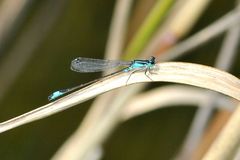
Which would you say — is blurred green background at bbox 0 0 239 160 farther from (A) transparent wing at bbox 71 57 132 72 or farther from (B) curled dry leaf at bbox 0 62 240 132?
(B) curled dry leaf at bbox 0 62 240 132

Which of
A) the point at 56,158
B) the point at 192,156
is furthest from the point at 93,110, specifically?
the point at 192,156

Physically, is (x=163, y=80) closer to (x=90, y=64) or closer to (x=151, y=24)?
(x=151, y=24)

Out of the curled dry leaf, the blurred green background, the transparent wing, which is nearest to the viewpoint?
the curled dry leaf

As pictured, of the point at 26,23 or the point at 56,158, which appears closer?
the point at 56,158

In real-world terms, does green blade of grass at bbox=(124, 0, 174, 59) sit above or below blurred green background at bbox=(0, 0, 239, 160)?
below

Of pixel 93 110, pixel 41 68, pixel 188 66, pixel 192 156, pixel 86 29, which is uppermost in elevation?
pixel 86 29

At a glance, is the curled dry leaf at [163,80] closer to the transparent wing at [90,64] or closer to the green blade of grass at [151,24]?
the green blade of grass at [151,24]

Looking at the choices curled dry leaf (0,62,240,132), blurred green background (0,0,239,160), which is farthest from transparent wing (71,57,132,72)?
curled dry leaf (0,62,240,132)

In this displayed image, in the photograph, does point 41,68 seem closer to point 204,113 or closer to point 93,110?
point 93,110
